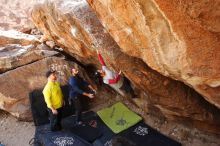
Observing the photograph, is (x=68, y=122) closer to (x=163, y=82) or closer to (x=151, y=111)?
(x=151, y=111)

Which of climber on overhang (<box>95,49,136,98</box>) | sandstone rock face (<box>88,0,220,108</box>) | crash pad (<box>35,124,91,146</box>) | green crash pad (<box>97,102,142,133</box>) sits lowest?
crash pad (<box>35,124,91,146</box>)

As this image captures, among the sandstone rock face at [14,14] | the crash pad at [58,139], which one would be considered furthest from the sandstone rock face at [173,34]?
the sandstone rock face at [14,14]

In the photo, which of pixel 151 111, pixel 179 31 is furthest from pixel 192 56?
pixel 151 111

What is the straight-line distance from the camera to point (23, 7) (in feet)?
66.1

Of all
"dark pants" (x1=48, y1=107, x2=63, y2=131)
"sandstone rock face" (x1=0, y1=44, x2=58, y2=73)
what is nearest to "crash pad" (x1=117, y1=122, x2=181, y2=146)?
"dark pants" (x1=48, y1=107, x2=63, y2=131)

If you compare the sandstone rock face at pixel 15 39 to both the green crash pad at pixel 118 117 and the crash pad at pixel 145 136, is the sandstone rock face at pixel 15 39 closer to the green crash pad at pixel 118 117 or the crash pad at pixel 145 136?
the green crash pad at pixel 118 117

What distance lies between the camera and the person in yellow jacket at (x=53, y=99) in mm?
8734

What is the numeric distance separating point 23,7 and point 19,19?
1.37 meters

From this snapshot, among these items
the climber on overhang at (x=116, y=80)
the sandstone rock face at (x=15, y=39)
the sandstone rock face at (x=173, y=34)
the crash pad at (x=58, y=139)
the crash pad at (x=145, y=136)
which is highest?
the sandstone rock face at (x=173, y=34)

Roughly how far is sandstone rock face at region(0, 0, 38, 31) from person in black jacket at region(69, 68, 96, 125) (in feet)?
28.9

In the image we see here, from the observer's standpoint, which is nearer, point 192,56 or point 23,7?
point 192,56

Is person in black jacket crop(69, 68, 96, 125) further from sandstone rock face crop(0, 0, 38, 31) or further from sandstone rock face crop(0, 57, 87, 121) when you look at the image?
sandstone rock face crop(0, 0, 38, 31)

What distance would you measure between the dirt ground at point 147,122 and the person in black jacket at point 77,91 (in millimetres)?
868

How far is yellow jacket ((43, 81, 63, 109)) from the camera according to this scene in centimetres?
873
